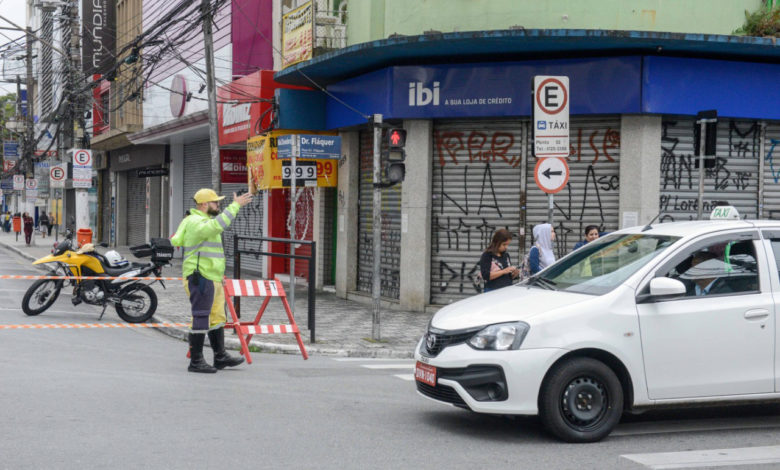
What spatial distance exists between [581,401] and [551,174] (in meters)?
5.52

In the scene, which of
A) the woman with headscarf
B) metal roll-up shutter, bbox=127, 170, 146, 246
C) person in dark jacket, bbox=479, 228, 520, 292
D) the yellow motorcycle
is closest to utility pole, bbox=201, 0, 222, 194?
the yellow motorcycle

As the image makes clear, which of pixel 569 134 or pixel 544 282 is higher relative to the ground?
pixel 569 134

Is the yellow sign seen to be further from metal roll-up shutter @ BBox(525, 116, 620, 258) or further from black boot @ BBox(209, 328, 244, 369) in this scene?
black boot @ BBox(209, 328, 244, 369)

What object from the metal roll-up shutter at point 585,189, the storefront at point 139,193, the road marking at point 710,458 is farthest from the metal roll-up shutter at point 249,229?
the road marking at point 710,458

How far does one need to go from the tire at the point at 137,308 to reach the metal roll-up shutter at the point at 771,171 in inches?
417

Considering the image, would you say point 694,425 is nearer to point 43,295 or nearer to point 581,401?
point 581,401

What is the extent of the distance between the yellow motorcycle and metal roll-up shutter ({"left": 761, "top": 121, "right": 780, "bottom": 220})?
10.4 metres

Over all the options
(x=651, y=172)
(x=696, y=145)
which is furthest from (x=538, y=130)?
(x=651, y=172)

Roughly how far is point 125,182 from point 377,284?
1223 inches

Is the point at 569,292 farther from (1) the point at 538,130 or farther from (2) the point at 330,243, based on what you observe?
(2) the point at 330,243

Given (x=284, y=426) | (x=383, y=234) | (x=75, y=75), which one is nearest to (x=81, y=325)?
(x=383, y=234)

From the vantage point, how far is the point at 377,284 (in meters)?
12.4

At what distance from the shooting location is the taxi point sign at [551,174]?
37.5ft

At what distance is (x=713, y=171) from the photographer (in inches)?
609
